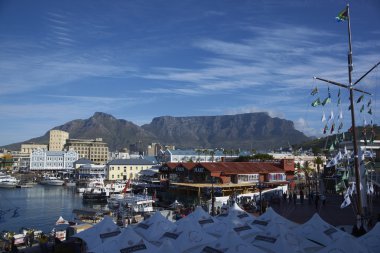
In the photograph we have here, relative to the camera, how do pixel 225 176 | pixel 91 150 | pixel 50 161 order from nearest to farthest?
1. pixel 225 176
2. pixel 50 161
3. pixel 91 150

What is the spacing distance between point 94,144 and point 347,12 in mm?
191012

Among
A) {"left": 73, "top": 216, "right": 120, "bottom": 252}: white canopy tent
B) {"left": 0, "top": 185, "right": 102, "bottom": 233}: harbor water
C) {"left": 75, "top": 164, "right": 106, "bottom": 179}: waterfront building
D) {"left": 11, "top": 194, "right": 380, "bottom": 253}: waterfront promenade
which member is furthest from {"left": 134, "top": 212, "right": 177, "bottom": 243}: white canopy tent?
{"left": 75, "top": 164, "right": 106, "bottom": 179}: waterfront building

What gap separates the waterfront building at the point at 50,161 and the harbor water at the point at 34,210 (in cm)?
6262

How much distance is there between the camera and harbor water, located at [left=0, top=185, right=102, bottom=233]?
44.4 metres

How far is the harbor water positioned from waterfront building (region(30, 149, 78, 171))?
62.6 metres

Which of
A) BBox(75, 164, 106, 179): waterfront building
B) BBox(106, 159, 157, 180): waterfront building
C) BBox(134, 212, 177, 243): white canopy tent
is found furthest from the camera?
BBox(75, 164, 106, 179): waterfront building

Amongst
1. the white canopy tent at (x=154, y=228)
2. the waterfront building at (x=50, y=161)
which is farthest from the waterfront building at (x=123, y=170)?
the white canopy tent at (x=154, y=228)

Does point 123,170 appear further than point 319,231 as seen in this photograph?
Yes

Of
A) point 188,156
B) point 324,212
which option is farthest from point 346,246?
point 188,156

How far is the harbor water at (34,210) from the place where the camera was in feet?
146

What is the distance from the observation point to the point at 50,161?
5728 inches

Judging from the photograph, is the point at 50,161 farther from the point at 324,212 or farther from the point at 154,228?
the point at 154,228

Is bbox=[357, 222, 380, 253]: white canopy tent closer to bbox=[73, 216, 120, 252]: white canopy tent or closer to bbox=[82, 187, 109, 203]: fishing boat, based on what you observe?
bbox=[73, 216, 120, 252]: white canopy tent

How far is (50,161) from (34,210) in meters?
94.0
